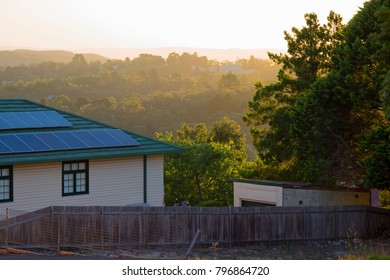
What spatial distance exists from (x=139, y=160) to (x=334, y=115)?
1101cm

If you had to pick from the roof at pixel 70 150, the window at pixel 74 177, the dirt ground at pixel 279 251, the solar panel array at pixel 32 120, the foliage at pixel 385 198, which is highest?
the solar panel array at pixel 32 120

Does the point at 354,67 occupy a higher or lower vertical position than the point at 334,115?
higher

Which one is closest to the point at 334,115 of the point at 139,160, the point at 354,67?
the point at 354,67

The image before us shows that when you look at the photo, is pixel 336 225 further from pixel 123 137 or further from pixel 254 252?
pixel 123 137

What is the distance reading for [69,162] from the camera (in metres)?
32.9

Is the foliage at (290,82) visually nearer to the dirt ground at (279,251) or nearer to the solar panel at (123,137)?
the solar panel at (123,137)

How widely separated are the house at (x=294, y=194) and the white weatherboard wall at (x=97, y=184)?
5511 millimetres

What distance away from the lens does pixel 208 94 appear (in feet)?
497

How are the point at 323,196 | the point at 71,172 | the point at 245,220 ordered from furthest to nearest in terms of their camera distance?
the point at 323,196
the point at 71,172
the point at 245,220

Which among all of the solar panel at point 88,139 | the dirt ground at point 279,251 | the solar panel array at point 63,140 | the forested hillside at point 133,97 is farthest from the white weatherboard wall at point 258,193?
the forested hillside at point 133,97

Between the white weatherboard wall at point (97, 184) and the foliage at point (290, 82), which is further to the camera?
the foliage at point (290, 82)

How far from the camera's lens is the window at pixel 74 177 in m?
32.8

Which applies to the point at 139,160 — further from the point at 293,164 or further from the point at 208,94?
the point at 208,94

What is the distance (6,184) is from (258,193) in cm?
1400
